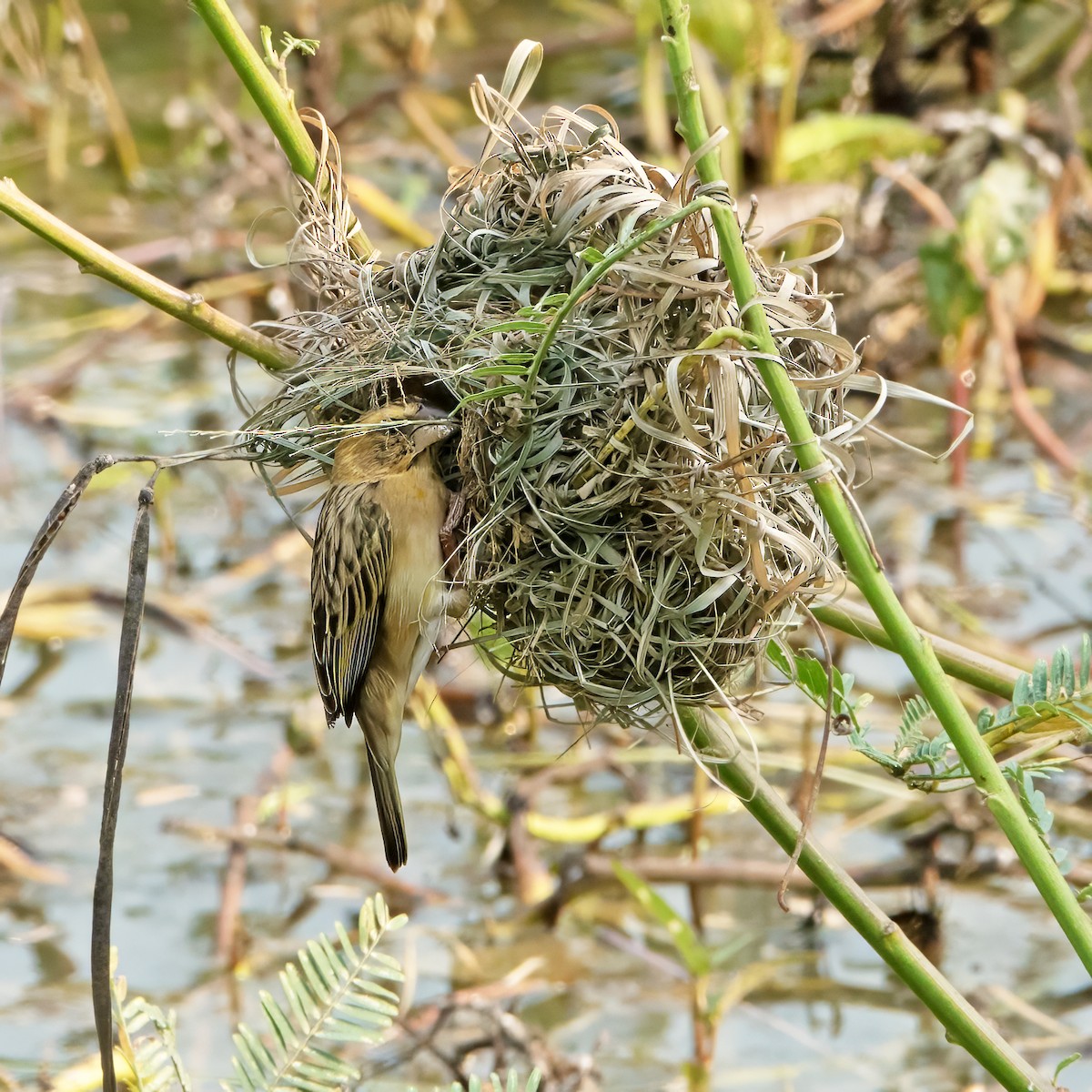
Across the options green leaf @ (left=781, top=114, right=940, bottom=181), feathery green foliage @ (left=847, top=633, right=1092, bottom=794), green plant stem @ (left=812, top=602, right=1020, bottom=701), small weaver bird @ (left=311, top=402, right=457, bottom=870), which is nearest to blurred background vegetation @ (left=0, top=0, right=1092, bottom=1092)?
green leaf @ (left=781, top=114, right=940, bottom=181)

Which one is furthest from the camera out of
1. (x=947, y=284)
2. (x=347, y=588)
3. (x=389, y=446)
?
(x=947, y=284)

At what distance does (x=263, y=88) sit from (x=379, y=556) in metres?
0.74

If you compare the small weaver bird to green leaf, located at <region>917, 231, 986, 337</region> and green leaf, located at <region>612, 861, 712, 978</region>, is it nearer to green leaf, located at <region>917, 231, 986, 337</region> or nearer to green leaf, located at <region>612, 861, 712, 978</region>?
green leaf, located at <region>612, 861, 712, 978</region>

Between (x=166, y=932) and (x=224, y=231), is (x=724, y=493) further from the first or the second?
(x=224, y=231)

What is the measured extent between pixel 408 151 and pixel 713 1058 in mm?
4598

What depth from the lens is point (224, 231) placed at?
7.17 meters

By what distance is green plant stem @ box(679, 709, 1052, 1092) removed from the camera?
1.64 m

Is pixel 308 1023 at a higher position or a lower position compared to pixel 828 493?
lower

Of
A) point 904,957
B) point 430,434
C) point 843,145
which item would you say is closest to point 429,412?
point 430,434

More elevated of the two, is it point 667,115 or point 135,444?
point 667,115

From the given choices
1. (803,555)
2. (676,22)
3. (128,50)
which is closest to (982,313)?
(803,555)

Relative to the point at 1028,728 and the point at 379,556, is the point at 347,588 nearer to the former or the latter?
the point at 379,556

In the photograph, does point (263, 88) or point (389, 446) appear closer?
point (263, 88)

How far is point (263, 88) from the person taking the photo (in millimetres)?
1964
